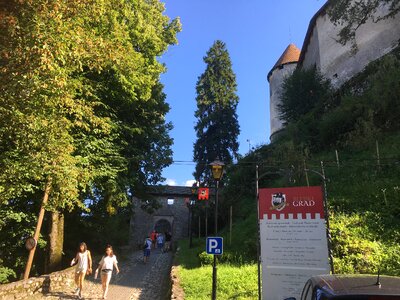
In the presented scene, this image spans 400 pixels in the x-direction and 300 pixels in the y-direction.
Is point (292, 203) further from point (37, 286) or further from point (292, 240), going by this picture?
point (37, 286)

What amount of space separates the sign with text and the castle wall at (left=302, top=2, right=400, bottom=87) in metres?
23.0

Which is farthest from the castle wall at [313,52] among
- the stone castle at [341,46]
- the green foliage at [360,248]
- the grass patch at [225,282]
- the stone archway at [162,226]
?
the grass patch at [225,282]

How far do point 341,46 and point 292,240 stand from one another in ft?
98.1

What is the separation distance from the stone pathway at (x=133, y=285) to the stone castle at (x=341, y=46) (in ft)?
60.9

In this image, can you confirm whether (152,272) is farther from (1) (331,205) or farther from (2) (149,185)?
(1) (331,205)

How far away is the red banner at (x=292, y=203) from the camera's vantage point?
24.4 ft

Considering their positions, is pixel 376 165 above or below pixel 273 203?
above

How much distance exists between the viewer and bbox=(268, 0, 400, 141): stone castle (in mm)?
28516

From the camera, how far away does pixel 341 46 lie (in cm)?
3328

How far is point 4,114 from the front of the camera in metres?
8.62

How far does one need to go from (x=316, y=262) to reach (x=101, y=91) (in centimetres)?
1273

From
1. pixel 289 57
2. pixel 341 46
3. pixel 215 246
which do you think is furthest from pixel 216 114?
pixel 215 246

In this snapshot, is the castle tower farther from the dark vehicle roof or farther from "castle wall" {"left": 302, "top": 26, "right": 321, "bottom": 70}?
the dark vehicle roof

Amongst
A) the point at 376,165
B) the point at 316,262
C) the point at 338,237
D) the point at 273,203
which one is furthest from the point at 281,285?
the point at 376,165
